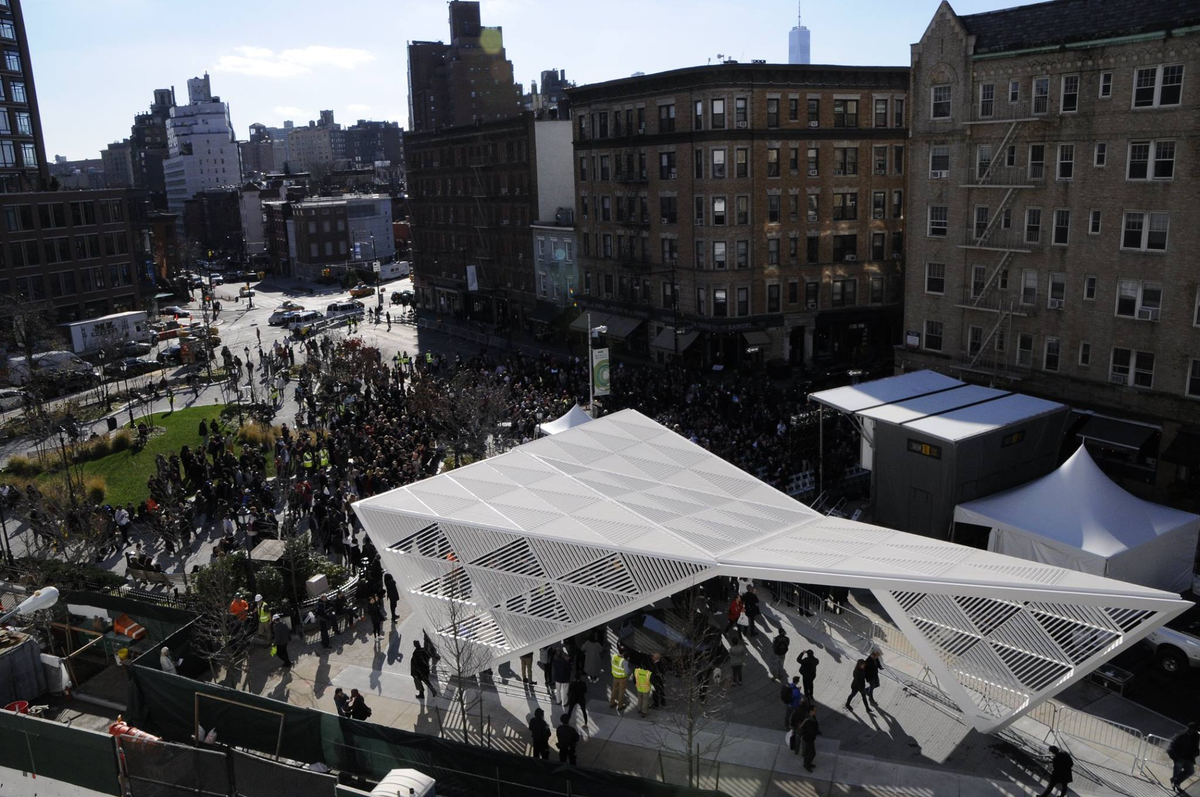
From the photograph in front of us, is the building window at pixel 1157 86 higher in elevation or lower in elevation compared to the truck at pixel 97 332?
higher

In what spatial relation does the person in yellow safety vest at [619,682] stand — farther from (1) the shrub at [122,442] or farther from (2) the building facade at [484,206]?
(2) the building facade at [484,206]

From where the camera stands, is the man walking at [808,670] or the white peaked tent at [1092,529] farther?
the white peaked tent at [1092,529]

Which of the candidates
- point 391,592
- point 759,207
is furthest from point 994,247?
point 391,592

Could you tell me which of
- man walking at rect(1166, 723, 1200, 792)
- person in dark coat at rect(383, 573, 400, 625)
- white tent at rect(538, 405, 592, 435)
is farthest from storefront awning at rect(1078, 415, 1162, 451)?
person in dark coat at rect(383, 573, 400, 625)

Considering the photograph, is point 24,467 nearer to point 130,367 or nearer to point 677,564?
point 130,367

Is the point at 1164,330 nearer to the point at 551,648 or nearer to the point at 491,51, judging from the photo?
the point at 551,648

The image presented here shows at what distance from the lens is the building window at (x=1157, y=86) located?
30906mm

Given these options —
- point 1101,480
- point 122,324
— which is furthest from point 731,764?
point 122,324

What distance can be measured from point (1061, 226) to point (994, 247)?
2.82m

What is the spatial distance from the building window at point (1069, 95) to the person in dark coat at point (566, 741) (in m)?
29.5

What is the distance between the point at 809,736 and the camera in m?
17.5

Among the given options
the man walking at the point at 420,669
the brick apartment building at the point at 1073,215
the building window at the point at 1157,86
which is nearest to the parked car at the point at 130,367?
the man walking at the point at 420,669

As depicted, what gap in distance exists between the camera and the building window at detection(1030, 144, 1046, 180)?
35469 mm

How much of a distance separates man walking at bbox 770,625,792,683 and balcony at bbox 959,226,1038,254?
2226 centimetres
